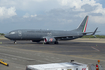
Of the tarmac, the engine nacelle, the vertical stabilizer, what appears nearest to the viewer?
the tarmac

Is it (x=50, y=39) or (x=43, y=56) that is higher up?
(x=50, y=39)

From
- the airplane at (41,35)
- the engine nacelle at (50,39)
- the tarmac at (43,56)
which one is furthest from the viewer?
the engine nacelle at (50,39)

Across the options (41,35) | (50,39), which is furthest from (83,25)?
(41,35)

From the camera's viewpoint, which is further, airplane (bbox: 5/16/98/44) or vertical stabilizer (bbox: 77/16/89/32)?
vertical stabilizer (bbox: 77/16/89/32)

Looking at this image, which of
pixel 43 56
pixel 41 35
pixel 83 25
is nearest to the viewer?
pixel 43 56

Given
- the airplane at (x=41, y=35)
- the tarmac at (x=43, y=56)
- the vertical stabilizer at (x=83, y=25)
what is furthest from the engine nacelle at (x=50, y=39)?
the tarmac at (x=43, y=56)

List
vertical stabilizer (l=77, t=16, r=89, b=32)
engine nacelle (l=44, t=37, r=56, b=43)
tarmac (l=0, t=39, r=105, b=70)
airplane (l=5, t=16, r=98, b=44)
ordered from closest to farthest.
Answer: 1. tarmac (l=0, t=39, r=105, b=70)
2. airplane (l=5, t=16, r=98, b=44)
3. engine nacelle (l=44, t=37, r=56, b=43)
4. vertical stabilizer (l=77, t=16, r=89, b=32)

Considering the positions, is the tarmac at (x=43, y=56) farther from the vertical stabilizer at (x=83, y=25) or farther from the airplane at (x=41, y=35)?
the vertical stabilizer at (x=83, y=25)

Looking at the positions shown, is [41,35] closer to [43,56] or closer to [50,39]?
[50,39]

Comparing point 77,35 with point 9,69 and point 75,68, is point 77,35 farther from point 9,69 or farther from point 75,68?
point 75,68

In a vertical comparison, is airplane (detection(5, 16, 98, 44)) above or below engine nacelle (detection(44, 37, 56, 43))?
above

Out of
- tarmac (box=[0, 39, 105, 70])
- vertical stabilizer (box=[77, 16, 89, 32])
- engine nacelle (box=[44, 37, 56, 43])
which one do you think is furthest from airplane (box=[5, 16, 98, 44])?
tarmac (box=[0, 39, 105, 70])

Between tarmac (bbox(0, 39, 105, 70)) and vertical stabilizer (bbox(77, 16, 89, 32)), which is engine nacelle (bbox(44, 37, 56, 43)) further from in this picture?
tarmac (bbox(0, 39, 105, 70))

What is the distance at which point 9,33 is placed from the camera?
149ft
